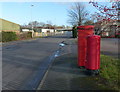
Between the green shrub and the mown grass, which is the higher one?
the green shrub

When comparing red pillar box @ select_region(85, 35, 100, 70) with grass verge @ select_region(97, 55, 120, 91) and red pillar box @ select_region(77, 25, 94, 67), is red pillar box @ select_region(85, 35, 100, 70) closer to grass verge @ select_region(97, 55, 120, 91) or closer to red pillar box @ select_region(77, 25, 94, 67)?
grass verge @ select_region(97, 55, 120, 91)

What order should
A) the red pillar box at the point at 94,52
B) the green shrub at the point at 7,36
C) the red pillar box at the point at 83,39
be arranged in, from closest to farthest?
the red pillar box at the point at 94,52 → the red pillar box at the point at 83,39 → the green shrub at the point at 7,36

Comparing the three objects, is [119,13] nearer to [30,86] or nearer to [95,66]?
[95,66]

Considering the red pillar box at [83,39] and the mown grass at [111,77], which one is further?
the red pillar box at [83,39]

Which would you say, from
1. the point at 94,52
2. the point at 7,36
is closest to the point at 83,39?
the point at 94,52

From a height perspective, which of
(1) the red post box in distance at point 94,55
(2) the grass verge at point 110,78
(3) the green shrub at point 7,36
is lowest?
(2) the grass verge at point 110,78

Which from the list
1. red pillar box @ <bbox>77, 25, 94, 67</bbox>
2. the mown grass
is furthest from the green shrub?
the mown grass

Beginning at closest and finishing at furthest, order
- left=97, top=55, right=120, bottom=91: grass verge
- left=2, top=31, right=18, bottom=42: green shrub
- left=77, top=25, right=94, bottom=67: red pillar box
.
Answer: left=97, top=55, right=120, bottom=91: grass verge < left=77, top=25, right=94, bottom=67: red pillar box < left=2, top=31, right=18, bottom=42: green shrub

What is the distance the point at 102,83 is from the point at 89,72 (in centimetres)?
100

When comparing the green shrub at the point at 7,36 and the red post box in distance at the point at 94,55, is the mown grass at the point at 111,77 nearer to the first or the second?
the red post box in distance at the point at 94,55

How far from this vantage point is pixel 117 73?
5742mm

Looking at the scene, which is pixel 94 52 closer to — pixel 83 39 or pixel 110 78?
pixel 110 78

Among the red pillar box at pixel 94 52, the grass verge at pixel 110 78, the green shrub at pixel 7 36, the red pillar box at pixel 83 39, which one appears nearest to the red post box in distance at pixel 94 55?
the red pillar box at pixel 94 52

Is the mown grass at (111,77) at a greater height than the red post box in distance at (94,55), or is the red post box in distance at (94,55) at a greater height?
the red post box in distance at (94,55)
